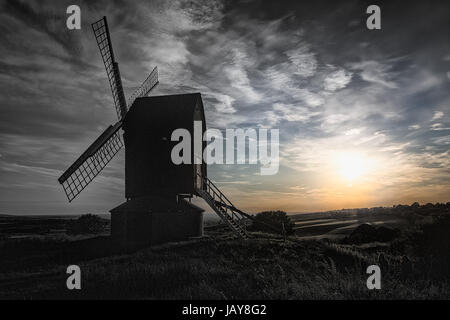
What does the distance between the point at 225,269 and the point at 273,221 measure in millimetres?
19290

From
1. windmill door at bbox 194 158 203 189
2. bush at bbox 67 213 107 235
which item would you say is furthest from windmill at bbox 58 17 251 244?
bush at bbox 67 213 107 235

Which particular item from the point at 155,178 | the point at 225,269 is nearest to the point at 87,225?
the point at 155,178

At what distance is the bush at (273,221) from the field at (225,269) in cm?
720

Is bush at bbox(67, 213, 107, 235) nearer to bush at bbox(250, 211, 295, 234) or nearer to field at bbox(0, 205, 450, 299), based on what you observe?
field at bbox(0, 205, 450, 299)

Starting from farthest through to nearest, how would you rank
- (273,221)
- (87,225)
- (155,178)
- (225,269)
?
Answer: (87,225) → (273,221) → (155,178) → (225,269)

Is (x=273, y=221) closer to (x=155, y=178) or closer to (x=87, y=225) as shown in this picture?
(x=155, y=178)

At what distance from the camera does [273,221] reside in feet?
102

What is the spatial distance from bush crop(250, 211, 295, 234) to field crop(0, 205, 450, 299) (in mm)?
7196

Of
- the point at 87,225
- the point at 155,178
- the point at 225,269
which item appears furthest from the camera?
the point at 87,225

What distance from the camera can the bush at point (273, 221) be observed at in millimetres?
29062
